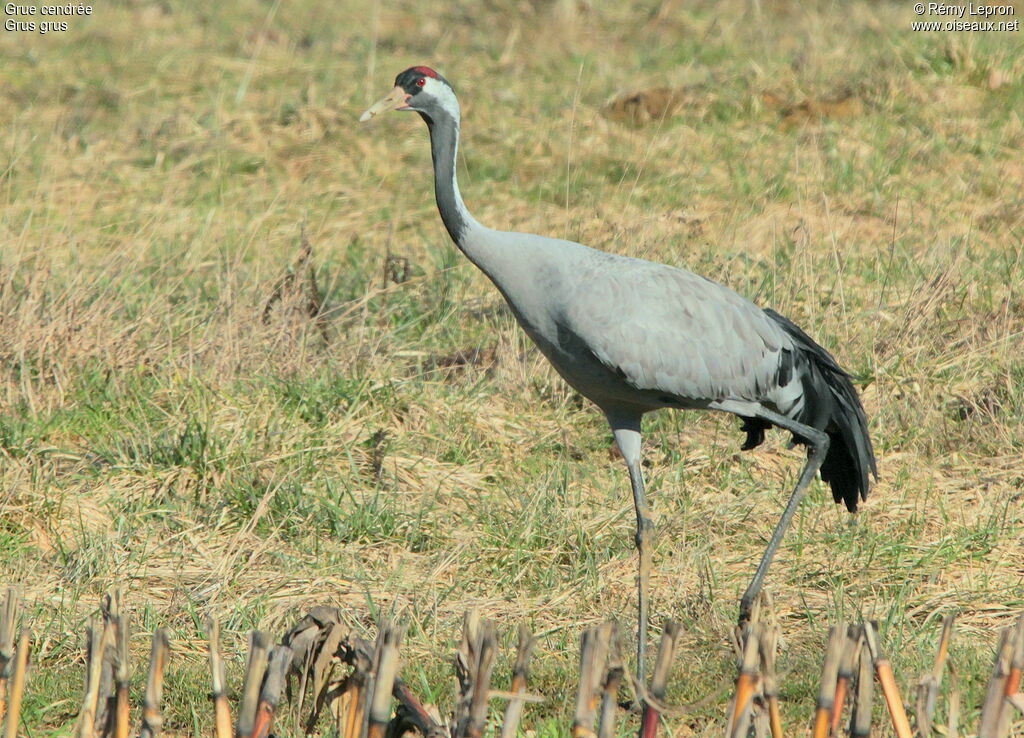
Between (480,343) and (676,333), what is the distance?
1763 mm

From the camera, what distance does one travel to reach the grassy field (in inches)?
154

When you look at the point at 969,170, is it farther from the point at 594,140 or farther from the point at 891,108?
the point at 594,140

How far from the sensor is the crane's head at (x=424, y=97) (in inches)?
156

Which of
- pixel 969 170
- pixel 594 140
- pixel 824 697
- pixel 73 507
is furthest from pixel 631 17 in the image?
pixel 824 697

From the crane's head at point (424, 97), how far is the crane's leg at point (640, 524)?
1.07m

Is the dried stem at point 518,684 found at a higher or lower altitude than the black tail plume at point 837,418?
lower

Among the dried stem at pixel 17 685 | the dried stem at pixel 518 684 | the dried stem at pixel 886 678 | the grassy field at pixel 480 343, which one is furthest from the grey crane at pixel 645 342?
the dried stem at pixel 17 685

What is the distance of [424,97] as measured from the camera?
3975 mm

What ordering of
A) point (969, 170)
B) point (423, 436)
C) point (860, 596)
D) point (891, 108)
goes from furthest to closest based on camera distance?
point (891, 108), point (969, 170), point (423, 436), point (860, 596)

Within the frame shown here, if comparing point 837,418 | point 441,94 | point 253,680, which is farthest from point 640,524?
point 253,680

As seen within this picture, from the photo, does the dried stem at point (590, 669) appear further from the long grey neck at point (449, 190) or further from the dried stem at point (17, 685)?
the long grey neck at point (449, 190)

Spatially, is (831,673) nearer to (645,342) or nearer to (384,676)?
(384,676)

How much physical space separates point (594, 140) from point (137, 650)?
467cm

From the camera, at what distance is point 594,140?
7.47 meters
